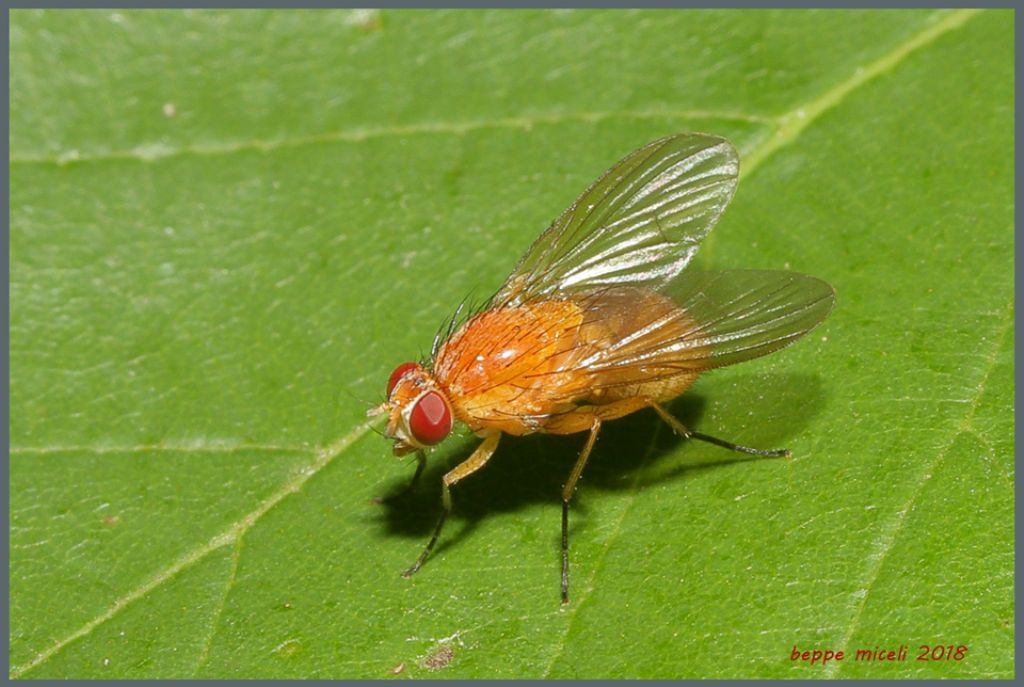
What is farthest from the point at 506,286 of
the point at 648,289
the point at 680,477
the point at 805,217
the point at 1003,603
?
the point at 1003,603

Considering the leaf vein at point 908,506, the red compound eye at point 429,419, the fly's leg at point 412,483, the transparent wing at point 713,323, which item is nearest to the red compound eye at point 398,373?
the red compound eye at point 429,419

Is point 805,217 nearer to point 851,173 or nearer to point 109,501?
point 851,173

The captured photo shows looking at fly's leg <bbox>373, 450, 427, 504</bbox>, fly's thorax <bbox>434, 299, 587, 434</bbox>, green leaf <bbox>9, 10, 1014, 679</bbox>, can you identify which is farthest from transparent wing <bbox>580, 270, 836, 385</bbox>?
fly's leg <bbox>373, 450, 427, 504</bbox>

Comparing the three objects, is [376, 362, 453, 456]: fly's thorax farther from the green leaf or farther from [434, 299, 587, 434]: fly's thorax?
the green leaf

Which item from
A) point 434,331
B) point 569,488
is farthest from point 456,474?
point 434,331

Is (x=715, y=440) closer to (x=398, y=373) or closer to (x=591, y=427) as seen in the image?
(x=591, y=427)

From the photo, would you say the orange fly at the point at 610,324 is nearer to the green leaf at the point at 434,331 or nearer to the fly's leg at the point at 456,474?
the fly's leg at the point at 456,474
